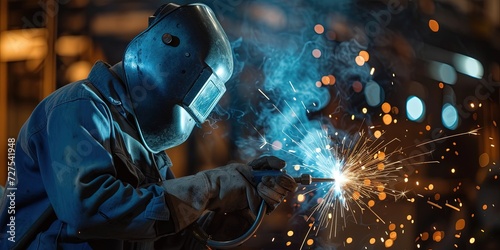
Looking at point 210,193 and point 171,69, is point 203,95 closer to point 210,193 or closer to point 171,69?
point 171,69

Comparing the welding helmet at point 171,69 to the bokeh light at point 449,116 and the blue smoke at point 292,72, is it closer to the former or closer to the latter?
the blue smoke at point 292,72

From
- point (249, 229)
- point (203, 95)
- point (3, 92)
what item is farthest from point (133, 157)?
point (3, 92)

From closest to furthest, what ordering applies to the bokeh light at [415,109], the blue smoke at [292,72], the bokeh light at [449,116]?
the blue smoke at [292,72]
the bokeh light at [415,109]
the bokeh light at [449,116]

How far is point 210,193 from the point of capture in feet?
5.51

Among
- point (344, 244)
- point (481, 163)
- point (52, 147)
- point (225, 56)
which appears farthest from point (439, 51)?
point (52, 147)

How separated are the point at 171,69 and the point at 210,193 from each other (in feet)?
1.33

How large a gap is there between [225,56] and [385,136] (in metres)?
2.67

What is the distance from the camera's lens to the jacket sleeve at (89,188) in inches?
60.2

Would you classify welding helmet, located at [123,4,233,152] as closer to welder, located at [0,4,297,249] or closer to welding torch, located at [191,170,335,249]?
welder, located at [0,4,297,249]

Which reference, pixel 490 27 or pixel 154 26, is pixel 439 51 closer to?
pixel 490 27

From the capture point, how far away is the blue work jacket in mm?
1536

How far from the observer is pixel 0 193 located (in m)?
2.24

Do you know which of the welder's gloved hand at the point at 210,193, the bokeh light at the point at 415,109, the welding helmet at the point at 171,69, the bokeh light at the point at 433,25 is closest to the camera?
the welder's gloved hand at the point at 210,193

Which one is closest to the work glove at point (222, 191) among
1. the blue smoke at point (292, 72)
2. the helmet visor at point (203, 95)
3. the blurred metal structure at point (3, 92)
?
the helmet visor at point (203, 95)
